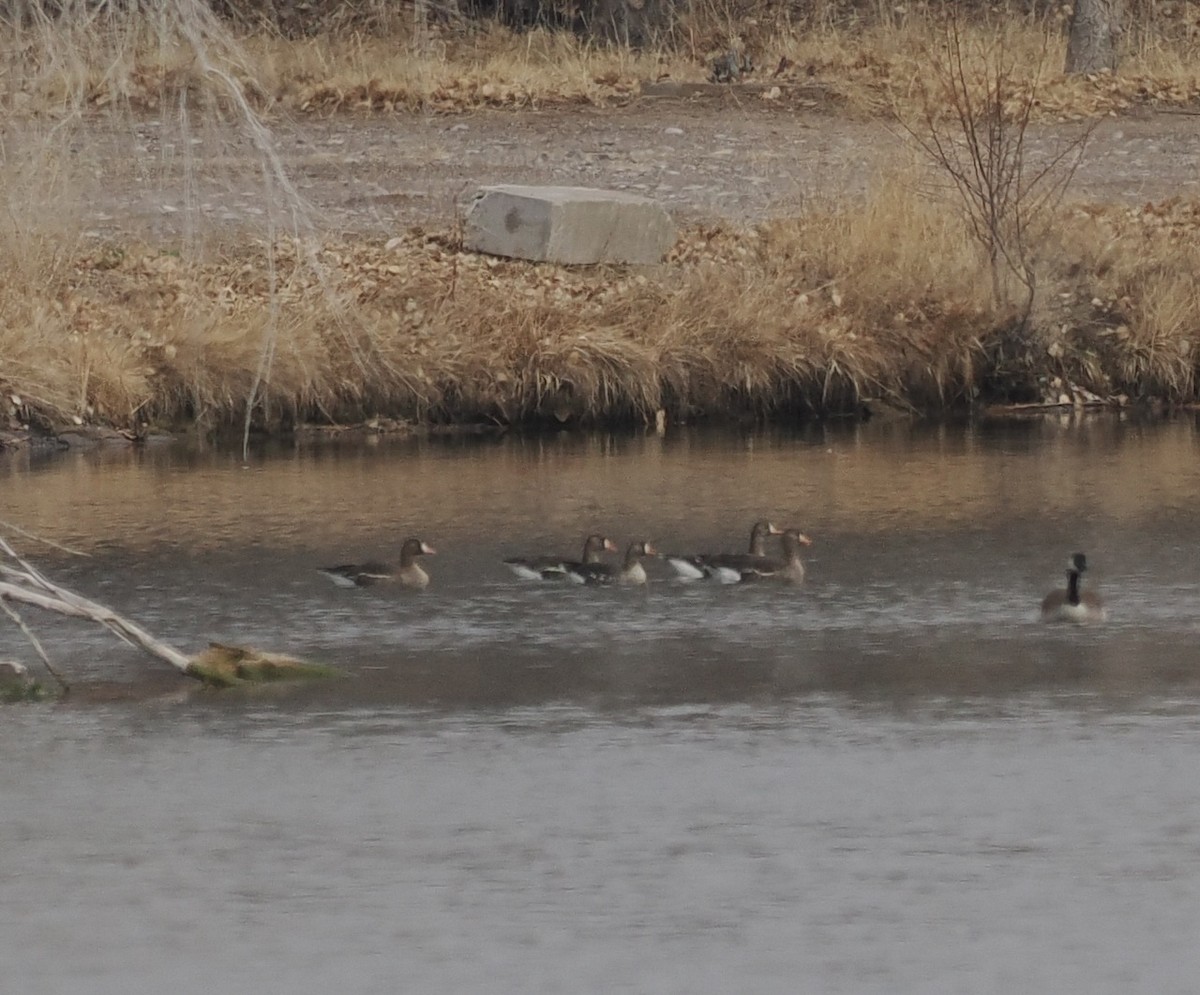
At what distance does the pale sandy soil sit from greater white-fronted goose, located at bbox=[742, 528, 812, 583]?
9079mm

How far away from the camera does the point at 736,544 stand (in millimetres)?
15922

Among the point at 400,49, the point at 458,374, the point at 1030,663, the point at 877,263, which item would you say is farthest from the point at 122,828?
the point at 400,49

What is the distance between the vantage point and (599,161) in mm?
27047

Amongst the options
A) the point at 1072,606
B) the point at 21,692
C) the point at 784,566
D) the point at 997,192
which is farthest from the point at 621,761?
the point at 997,192

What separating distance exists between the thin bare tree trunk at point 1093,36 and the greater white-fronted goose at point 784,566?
1612cm

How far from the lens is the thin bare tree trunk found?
29.9 meters

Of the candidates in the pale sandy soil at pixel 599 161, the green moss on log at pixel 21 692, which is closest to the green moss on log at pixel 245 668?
the green moss on log at pixel 21 692

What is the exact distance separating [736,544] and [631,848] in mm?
6488

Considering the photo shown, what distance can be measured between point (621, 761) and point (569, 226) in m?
12.6

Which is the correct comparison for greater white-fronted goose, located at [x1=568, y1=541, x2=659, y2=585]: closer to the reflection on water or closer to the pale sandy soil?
the reflection on water

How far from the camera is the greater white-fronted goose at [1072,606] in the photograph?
13234mm

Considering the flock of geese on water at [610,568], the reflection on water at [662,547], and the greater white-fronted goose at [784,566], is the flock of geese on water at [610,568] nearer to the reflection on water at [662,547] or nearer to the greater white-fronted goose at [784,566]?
the greater white-fronted goose at [784,566]

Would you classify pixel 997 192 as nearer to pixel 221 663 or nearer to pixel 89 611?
pixel 221 663

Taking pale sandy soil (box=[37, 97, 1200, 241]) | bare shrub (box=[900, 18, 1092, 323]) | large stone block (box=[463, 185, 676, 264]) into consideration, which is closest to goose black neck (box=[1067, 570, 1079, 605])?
bare shrub (box=[900, 18, 1092, 323])
